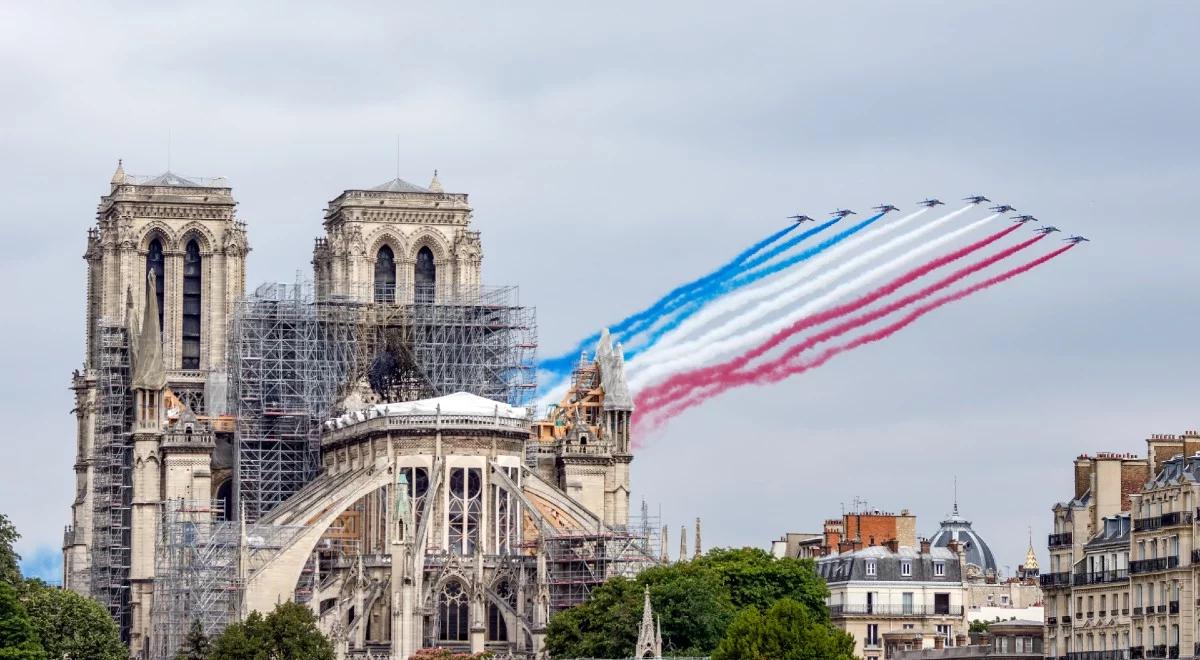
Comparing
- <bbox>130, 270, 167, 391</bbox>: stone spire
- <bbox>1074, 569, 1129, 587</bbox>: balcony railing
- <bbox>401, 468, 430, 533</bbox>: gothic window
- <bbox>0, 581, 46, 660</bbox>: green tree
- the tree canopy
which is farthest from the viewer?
<bbox>130, 270, 167, 391</bbox>: stone spire

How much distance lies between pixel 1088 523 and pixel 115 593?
66.8 meters

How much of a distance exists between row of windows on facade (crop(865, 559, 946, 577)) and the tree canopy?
231cm

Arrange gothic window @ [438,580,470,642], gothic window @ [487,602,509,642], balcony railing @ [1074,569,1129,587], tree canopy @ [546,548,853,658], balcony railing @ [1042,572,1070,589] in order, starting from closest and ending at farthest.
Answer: balcony railing @ [1074,569,1129,587] < balcony railing @ [1042,572,1070,589] < tree canopy @ [546,548,853,658] < gothic window @ [487,602,509,642] < gothic window @ [438,580,470,642]

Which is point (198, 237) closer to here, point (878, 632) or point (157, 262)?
point (157, 262)

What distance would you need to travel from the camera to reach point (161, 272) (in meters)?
189

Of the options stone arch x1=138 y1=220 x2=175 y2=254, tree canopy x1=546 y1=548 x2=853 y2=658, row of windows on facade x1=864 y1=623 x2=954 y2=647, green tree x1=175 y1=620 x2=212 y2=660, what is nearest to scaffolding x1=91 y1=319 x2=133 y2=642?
stone arch x1=138 y1=220 x2=175 y2=254

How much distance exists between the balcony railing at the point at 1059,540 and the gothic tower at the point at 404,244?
201 feet

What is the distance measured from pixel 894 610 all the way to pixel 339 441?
34142mm

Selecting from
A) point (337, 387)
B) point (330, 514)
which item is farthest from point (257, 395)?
point (330, 514)

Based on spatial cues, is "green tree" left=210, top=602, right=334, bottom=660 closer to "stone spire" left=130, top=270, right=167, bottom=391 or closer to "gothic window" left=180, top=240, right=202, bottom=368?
Answer: "stone spire" left=130, top=270, right=167, bottom=391

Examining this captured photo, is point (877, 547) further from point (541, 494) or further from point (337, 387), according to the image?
point (337, 387)

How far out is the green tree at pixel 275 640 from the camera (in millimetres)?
143625

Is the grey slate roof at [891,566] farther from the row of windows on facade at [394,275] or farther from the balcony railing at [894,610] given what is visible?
the row of windows on facade at [394,275]

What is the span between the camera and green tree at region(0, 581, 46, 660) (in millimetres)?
143125
